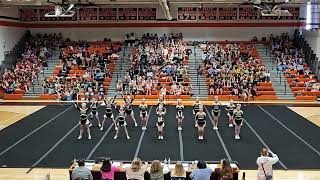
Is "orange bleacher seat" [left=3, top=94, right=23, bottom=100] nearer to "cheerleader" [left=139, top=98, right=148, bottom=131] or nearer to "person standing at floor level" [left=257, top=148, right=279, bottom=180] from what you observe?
"cheerleader" [left=139, top=98, right=148, bottom=131]

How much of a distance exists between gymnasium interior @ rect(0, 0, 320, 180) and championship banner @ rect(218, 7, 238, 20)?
97 millimetres

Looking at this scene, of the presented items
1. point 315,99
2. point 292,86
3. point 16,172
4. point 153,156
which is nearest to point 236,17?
point 292,86

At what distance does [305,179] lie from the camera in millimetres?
11102

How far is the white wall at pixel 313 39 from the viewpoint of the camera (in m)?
31.0

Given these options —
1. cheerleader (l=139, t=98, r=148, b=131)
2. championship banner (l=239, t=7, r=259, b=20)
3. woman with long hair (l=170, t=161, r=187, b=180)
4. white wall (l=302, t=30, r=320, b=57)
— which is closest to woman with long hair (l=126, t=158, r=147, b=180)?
A: woman with long hair (l=170, t=161, r=187, b=180)

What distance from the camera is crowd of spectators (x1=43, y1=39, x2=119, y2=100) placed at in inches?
1093

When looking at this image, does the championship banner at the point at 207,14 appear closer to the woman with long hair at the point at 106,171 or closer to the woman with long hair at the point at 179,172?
the woman with long hair at the point at 179,172

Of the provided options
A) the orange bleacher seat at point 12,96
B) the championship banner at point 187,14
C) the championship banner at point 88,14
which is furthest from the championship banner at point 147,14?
the orange bleacher seat at point 12,96

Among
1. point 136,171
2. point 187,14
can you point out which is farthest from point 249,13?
point 136,171

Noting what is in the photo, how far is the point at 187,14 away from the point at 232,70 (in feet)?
30.8

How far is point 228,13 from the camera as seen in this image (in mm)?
35875

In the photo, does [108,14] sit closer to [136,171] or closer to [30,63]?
[30,63]

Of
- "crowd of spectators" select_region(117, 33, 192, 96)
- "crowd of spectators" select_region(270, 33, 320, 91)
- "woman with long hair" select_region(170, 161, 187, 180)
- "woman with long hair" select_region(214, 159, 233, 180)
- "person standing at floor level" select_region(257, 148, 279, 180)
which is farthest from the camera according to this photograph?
"crowd of spectators" select_region(270, 33, 320, 91)

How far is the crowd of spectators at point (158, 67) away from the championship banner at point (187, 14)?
185 cm
